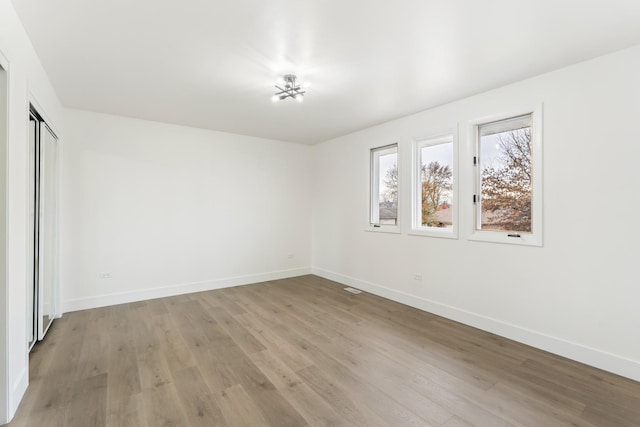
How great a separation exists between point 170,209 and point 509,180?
4624 mm

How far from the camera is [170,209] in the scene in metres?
4.63

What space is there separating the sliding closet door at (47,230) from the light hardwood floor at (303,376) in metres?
0.28

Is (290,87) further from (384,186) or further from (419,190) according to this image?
(384,186)

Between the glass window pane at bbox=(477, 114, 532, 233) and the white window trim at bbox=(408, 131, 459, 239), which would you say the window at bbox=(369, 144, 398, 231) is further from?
the glass window pane at bbox=(477, 114, 532, 233)

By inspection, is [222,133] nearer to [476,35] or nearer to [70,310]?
[70,310]

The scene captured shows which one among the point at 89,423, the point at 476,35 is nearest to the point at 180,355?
the point at 89,423

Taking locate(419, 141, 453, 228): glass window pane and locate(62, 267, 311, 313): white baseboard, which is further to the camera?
locate(62, 267, 311, 313): white baseboard

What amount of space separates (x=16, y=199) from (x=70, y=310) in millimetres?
2581

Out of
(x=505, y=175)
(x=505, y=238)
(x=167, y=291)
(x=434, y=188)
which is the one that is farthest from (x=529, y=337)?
(x=167, y=291)

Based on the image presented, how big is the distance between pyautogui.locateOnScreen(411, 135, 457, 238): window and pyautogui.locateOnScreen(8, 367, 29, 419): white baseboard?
4.06m

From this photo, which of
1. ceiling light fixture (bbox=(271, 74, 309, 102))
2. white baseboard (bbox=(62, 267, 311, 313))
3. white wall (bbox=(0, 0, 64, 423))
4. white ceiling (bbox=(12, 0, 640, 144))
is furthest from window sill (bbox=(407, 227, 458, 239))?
white wall (bbox=(0, 0, 64, 423))

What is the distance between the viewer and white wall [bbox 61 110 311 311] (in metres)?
4.01

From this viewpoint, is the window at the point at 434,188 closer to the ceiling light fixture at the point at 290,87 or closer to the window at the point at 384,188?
the window at the point at 384,188

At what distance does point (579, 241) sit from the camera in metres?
2.68
